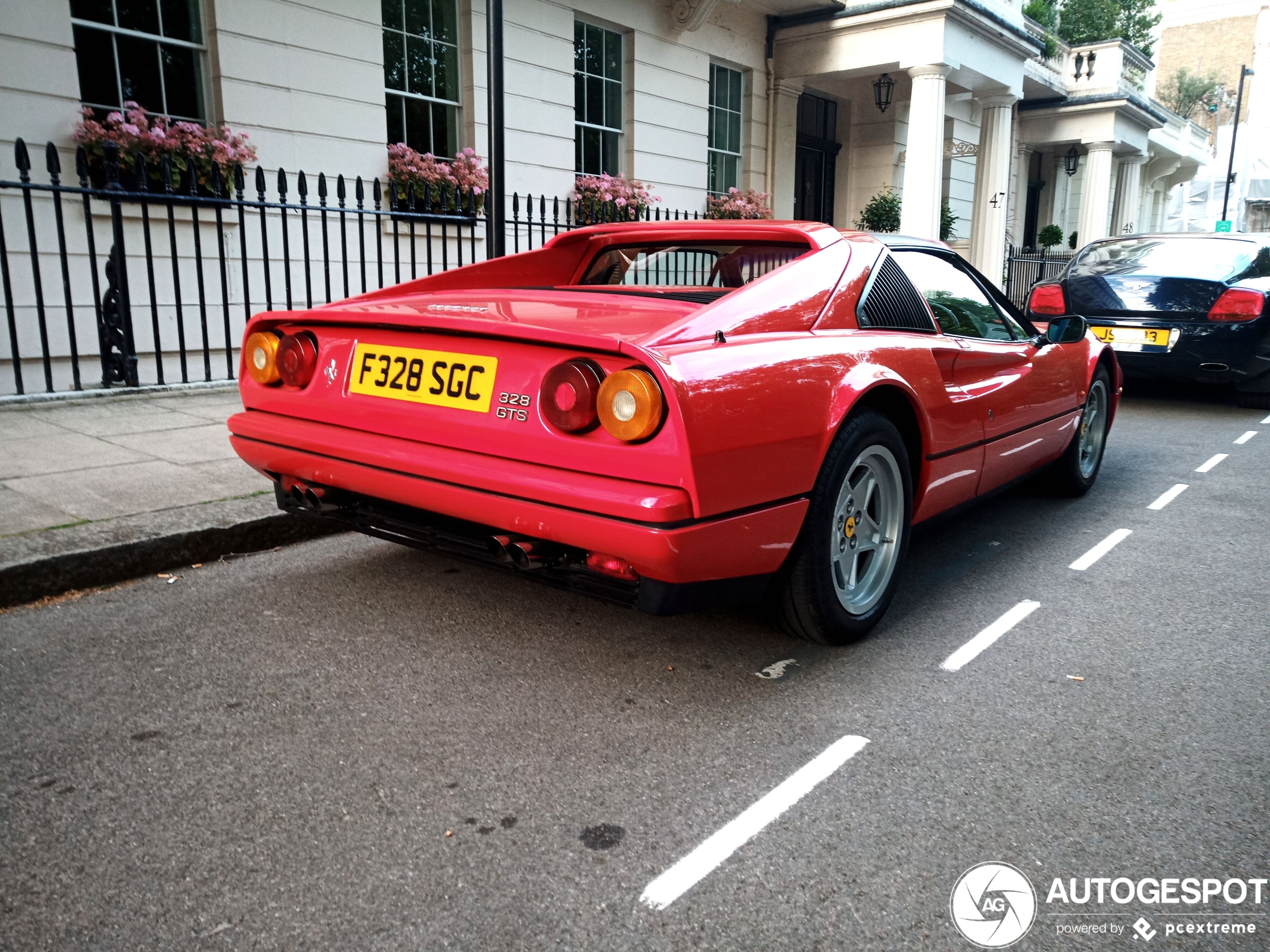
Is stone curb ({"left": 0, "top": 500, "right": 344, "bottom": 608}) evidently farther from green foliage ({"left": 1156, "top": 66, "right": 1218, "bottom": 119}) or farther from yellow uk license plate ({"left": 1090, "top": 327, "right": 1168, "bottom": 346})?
green foliage ({"left": 1156, "top": 66, "right": 1218, "bottom": 119})

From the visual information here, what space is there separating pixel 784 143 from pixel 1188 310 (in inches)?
318

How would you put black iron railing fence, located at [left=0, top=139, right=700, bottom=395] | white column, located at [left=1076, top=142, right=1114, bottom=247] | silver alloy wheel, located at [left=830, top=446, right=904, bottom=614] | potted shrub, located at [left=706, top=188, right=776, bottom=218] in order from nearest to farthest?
silver alloy wheel, located at [left=830, top=446, right=904, bottom=614] < black iron railing fence, located at [left=0, top=139, right=700, bottom=395] < potted shrub, located at [left=706, top=188, right=776, bottom=218] < white column, located at [left=1076, top=142, right=1114, bottom=247]

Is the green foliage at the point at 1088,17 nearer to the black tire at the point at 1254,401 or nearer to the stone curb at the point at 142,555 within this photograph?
the black tire at the point at 1254,401

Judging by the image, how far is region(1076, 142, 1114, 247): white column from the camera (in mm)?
21344

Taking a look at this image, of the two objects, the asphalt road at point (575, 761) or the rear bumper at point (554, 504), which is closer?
the asphalt road at point (575, 761)

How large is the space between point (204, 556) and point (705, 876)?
2.70 metres

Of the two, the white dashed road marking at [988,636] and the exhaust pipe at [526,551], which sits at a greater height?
the exhaust pipe at [526,551]

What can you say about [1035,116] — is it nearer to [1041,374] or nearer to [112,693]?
[1041,374]

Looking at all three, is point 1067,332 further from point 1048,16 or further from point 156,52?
point 1048,16

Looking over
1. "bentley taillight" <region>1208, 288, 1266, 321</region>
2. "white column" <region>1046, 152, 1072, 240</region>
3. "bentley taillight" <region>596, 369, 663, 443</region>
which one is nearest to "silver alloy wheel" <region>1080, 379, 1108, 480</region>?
"bentley taillight" <region>1208, 288, 1266, 321</region>

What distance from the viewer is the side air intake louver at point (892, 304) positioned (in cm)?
332

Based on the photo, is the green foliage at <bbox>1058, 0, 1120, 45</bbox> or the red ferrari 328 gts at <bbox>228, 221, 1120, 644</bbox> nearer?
the red ferrari 328 gts at <bbox>228, 221, 1120, 644</bbox>

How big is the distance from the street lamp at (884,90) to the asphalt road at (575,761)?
500 inches

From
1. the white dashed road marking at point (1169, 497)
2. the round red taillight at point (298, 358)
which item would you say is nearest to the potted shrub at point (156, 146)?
the round red taillight at point (298, 358)
